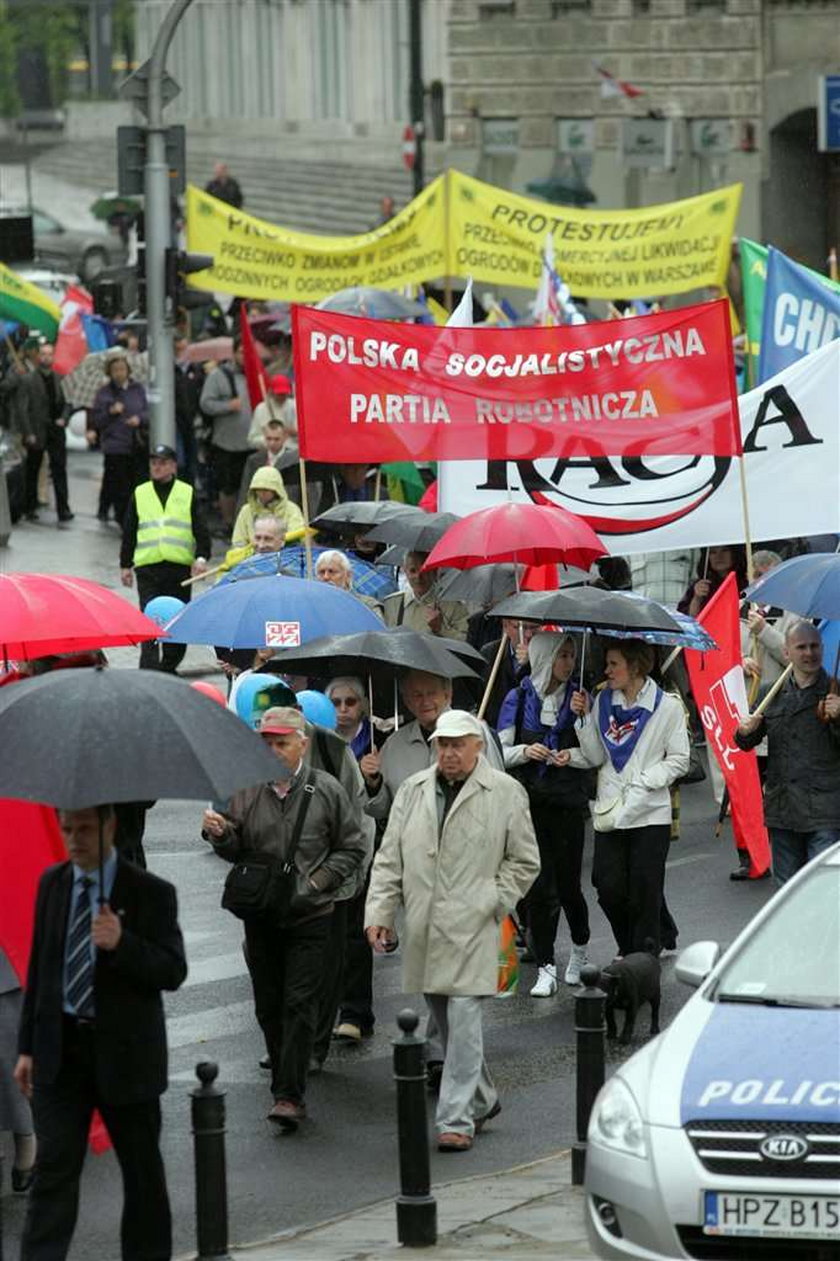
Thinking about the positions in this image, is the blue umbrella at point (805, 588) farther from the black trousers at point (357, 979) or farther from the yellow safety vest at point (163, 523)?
the yellow safety vest at point (163, 523)

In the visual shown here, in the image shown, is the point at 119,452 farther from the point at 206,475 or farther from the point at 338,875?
the point at 338,875

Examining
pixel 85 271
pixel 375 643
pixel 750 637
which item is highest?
pixel 375 643

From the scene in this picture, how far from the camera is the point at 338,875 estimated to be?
33.7 ft

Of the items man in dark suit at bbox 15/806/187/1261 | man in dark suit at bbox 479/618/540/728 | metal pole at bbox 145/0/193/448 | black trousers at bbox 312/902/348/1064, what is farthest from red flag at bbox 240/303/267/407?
man in dark suit at bbox 15/806/187/1261

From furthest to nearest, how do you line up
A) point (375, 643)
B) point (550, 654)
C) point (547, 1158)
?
1. point (550, 654)
2. point (375, 643)
3. point (547, 1158)

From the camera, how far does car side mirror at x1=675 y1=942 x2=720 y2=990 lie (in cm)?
832

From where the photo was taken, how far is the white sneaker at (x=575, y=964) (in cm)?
1236

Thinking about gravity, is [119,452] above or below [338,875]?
below

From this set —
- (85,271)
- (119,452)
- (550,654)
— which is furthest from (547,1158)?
(85,271)

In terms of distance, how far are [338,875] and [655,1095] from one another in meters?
2.84

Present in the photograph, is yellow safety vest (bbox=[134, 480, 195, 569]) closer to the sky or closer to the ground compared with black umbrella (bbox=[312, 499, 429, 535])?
closer to the ground

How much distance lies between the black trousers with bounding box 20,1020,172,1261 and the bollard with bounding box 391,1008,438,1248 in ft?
3.38

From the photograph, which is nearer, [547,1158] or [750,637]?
[547,1158]

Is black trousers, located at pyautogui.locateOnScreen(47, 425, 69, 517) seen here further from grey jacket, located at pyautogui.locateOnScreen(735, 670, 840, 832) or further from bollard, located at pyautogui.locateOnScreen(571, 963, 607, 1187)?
bollard, located at pyautogui.locateOnScreen(571, 963, 607, 1187)
